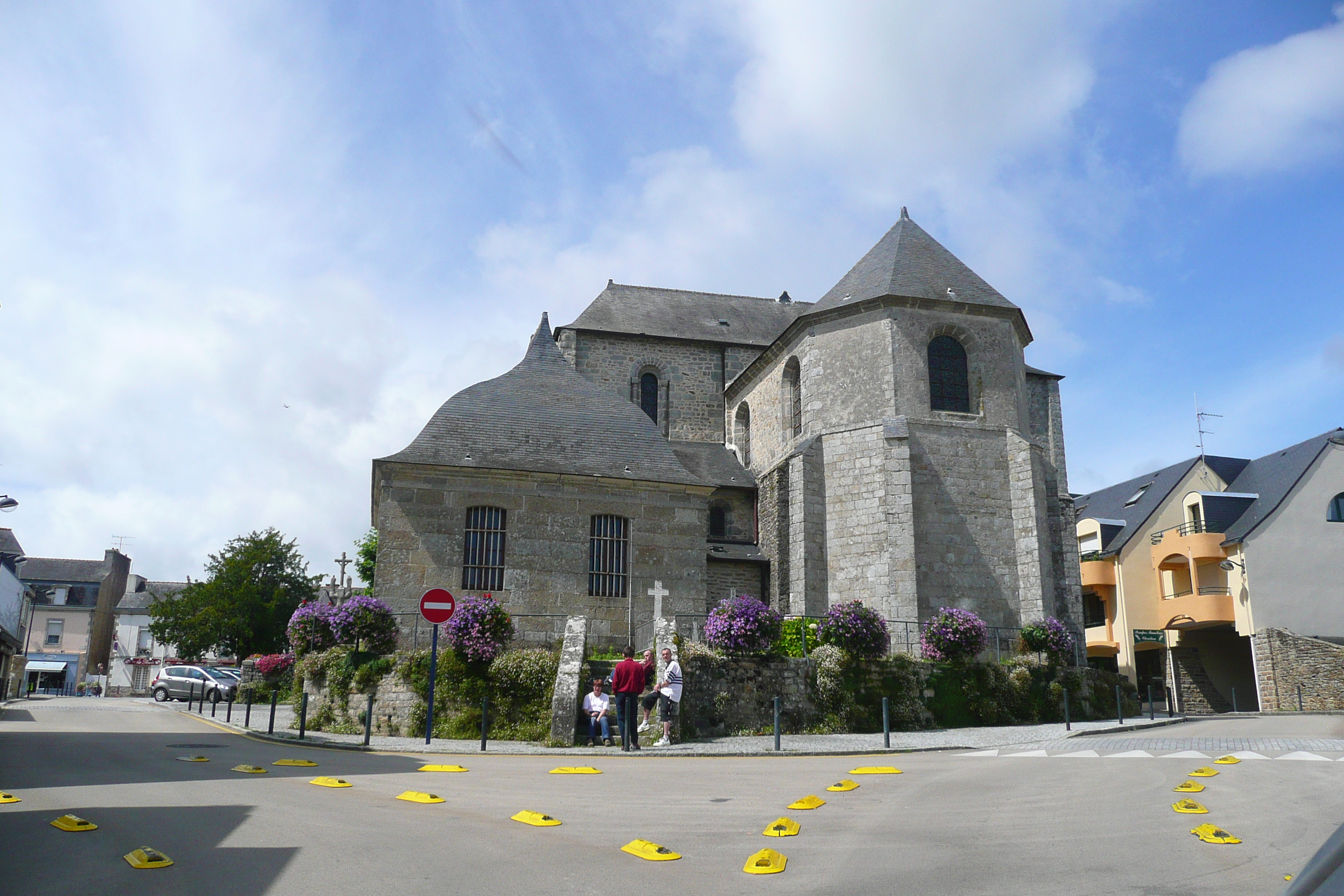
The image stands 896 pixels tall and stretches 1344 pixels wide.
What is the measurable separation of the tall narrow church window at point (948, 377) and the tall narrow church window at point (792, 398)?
12.0 feet

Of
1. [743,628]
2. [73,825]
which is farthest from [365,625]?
[73,825]

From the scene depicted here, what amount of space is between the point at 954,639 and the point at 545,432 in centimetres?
979

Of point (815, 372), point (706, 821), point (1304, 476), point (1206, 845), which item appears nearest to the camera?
point (1206, 845)

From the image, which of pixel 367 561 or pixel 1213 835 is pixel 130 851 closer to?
pixel 1213 835

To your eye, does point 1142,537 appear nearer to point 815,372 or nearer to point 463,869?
point 815,372

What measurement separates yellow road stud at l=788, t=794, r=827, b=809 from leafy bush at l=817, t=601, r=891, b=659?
933 cm

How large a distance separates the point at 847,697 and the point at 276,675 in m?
20.7

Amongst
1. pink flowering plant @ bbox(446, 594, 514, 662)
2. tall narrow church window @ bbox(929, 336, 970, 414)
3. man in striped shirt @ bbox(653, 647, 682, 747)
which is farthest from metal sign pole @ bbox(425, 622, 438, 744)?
tall narrow church window @ bbox(929, 336, 970, 414)

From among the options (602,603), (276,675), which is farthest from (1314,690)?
(276,675)

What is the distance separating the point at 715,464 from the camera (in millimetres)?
28000

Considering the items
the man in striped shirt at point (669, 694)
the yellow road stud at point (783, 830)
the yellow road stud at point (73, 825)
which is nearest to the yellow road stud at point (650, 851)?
the yellow road stud at point (783, 830)

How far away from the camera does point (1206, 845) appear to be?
614 centimetres

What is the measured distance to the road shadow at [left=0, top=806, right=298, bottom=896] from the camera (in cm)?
504

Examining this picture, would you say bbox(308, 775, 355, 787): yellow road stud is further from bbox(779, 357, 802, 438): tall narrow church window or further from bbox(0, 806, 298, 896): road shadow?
bbox(779, 357, 802, 438): tall narrow church window
